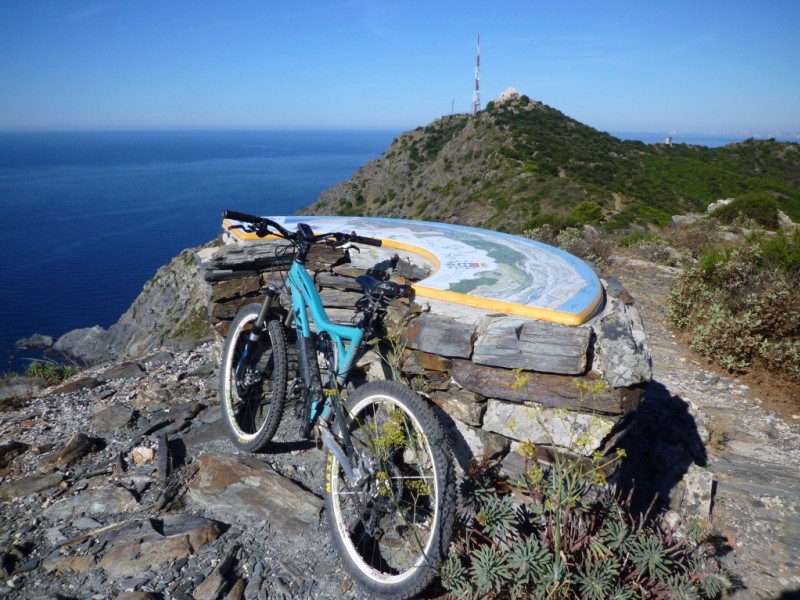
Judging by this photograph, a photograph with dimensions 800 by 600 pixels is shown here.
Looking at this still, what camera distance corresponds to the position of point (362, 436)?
11.3ft

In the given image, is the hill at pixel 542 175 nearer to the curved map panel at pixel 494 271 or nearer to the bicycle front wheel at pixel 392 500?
the curved map panel at pixel 494 271

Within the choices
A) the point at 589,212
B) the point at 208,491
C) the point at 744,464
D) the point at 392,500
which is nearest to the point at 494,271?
the point at 392,500

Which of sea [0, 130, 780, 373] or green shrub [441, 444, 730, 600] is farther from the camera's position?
sea [0, 130, 780, 373]

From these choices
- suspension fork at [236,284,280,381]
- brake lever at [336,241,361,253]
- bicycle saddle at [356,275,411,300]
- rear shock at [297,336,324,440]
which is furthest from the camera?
suspension fork at [236,284,280,381]

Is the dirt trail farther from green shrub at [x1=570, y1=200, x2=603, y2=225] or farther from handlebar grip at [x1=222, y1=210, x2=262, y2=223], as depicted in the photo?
green shrub at [x1=570, y1=200, x2=603, y2=225]

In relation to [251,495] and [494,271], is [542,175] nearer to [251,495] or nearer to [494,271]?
[494,271]

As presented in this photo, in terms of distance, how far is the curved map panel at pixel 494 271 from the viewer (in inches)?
127

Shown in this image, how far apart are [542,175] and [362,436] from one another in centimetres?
3241

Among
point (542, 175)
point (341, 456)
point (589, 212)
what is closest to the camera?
point (341, 456)

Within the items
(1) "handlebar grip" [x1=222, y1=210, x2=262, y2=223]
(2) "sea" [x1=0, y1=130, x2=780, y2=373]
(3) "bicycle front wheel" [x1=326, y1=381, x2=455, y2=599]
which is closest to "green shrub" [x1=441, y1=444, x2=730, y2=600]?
(3) "bicycle front wheel" [x1=326, y1=381, x2=455, y2=599]

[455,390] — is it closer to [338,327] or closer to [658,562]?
[338,327]

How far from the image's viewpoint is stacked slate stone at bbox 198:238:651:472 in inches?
Answer: 112

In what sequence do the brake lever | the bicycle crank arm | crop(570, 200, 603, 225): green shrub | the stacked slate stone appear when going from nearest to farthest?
the bicycle crank arm < the stacked slate stone < the brake lever < crop(570, 200, 603, 225): green shrub

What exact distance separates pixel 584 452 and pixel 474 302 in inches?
43.5
